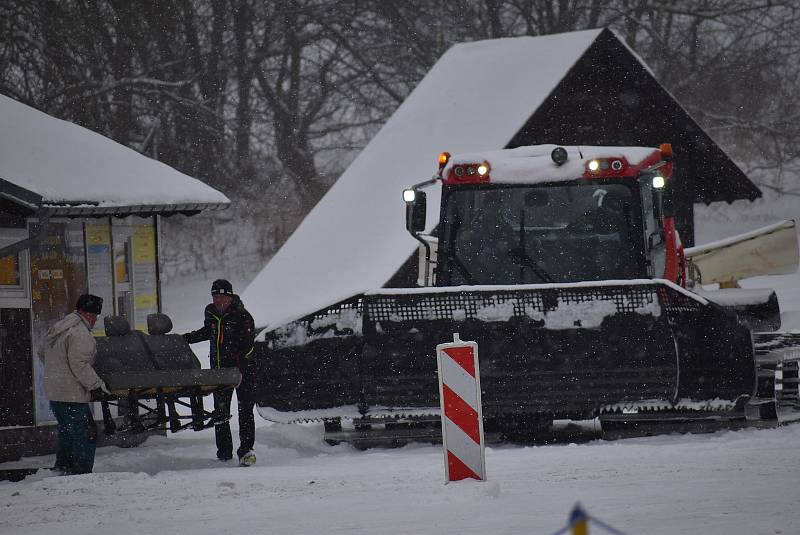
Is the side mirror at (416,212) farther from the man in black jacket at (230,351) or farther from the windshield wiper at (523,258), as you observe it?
the man in black jacket at (230,351)

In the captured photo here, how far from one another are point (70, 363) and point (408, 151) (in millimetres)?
13029

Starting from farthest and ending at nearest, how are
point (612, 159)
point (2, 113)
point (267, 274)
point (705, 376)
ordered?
point (267, 274) < point (2, 113) < point (612, 159) < point (705, 376)

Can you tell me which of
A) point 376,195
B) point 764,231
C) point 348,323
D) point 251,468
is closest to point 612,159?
point 348,323

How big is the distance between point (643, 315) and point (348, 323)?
8.00 ft

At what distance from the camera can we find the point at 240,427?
10391 mm

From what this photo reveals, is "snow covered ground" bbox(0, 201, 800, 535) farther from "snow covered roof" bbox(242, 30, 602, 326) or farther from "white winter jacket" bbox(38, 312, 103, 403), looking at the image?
"snow covered roof" bbox(242, 30, 602, 326)

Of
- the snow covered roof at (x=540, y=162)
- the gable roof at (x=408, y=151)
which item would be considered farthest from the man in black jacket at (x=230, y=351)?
the gable roof at (x=408, y=151)

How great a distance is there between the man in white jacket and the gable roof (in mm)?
9529

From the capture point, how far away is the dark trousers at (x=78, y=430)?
32.6 ft

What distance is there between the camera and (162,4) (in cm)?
3584

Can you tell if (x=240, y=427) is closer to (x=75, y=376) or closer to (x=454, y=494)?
(x=75, y=376)

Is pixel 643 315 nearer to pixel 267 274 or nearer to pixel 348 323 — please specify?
pixel 348 323

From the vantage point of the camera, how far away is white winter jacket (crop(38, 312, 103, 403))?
32.0ft

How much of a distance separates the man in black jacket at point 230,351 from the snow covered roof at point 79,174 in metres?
1.70
